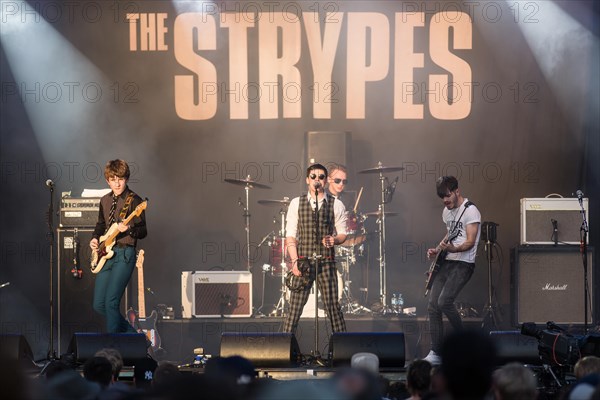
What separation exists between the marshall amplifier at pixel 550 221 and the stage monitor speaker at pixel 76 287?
543cm

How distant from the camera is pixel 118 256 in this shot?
9469 millimetres

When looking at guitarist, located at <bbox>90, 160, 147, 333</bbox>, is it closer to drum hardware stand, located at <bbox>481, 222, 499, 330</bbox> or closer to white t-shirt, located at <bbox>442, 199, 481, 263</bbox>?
white t-shirt, located at <bbox>442, 199, 481, 263</bbox>

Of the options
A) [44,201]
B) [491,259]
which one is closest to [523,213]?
[491,259]

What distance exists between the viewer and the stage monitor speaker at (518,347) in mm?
8328

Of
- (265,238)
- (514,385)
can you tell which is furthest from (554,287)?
(514,385)

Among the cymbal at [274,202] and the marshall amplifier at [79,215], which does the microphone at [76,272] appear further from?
the cymbal at [274,202]

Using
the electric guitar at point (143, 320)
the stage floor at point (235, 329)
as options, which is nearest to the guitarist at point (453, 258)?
the stage floor at point (235, 329)

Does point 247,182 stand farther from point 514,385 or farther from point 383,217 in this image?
point 514,385

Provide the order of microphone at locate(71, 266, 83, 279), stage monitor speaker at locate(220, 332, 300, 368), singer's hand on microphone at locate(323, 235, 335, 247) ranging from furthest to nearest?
microphone at locate(71, 266, 83, 279) < singer's hand on microphone at locate(323, 235, 335, 247) < stage monitor speaker at locate(220, 332, 300, 368)

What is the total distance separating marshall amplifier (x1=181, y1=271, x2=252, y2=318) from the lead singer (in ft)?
6.56

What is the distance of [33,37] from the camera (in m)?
12.8

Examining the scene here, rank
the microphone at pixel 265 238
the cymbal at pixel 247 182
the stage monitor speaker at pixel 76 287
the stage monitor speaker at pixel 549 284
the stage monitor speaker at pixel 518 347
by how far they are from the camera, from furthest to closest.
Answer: the microphone at pixel 265 238 < the cymbal at pixel 247 182 < the stage monitor speaker at pixel 549 284 < the stage monitor speaker at pixel 76 287 < the stage monitor speaker at pixel 518 347

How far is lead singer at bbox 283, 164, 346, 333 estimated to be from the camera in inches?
378

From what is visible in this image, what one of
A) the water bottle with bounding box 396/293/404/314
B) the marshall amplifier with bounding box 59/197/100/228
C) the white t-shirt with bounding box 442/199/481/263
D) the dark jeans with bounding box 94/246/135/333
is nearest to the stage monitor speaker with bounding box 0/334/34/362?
the dark jeans with bounding box 94/246/135/333
